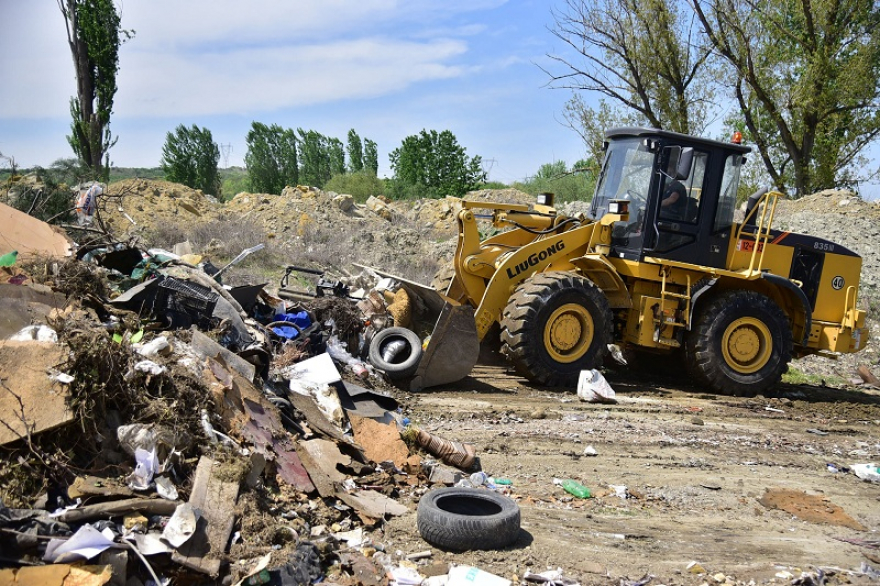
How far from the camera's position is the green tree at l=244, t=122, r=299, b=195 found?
4191 centimetres

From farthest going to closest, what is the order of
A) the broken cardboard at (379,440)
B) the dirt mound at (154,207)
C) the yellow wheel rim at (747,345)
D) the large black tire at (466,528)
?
the dirt mound at (154,207) → the yellow wheel rim at (747,345) → the broken cardboard at (379,440) → the large black tire at (466,528)

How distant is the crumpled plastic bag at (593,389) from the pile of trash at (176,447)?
220 centimetres

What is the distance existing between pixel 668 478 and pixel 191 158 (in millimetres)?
36245

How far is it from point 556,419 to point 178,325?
3589 millimetres

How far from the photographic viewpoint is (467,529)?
425 centimetres

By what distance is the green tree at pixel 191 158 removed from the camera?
37781 millimetres

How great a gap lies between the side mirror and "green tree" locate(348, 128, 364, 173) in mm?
38509

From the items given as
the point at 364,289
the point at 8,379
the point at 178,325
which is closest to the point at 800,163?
the point at 364,289

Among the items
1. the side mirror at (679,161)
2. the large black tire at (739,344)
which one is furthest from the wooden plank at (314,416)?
the large black tire at (739,344)

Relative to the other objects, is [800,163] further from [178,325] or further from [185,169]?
[185,169]

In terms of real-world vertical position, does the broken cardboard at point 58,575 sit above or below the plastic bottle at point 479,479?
below

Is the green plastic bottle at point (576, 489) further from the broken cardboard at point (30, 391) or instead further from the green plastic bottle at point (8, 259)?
the green plastic bottle at point (8, 259)

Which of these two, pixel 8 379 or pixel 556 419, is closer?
pixel 8 379

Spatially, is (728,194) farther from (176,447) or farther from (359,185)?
(359,185)
